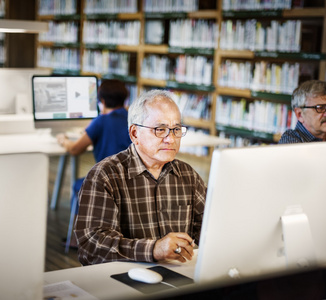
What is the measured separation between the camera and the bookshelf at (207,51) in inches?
214

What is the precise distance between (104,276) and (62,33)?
7.29 m

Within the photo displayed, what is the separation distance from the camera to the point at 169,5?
6.75 meters

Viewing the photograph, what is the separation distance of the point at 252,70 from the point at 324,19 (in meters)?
1.04

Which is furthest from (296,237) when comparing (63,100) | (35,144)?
(63,100)

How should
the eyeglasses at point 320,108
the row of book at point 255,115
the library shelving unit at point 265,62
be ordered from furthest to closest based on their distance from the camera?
the row of book at point 255,115, the library shelving unit at point 265,62, the eyeglasses at point 320,108

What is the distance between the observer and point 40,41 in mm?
9258

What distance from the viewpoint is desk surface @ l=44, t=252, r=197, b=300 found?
1625 mm

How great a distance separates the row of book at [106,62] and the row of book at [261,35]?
169 centimetres

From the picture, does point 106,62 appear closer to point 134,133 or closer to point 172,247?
point 134,133

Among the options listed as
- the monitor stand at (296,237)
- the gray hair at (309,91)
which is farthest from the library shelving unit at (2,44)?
the monitor stand at (296,237)

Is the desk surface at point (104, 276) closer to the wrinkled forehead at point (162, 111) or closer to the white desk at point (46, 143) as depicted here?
the wrinkled forehead at point (162, 111)

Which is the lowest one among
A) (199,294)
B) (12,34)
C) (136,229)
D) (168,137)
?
(136,229)

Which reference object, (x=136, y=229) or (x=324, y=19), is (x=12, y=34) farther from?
(x=136, y=229)

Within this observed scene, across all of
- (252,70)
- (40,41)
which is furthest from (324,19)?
(40,41)
